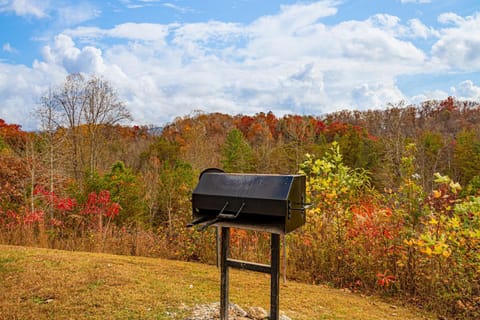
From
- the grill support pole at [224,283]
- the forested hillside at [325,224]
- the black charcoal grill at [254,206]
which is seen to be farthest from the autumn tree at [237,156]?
the black charcoal grill at [254,206]

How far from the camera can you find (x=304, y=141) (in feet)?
74.4

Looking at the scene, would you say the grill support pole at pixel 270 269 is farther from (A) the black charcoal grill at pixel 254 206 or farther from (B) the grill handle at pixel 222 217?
(B) the grill handle at pixel 222 217

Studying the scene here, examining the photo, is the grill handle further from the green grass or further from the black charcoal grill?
the green grass

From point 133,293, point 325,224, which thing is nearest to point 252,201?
point 133,293

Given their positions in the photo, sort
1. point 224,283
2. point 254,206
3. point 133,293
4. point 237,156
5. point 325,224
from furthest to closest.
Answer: point 237,156, point 325,224, point 133,293, point 224,283, point 254,206

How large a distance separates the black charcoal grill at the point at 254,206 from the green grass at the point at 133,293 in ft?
2.87

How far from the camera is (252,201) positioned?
8.11 feet

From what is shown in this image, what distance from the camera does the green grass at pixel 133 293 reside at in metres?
3.18

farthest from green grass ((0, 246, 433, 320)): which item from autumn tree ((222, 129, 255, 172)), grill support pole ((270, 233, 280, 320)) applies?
autumn tree ((222, 129, 255, 172))

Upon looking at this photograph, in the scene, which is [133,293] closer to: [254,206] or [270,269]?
[270,269]

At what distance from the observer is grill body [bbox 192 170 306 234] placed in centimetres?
240

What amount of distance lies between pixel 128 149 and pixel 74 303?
25.4 metres

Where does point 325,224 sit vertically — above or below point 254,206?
below

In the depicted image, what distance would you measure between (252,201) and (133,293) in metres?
1.89
